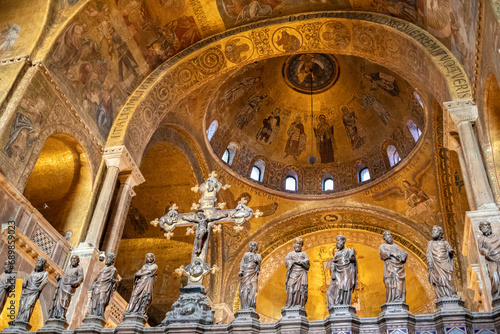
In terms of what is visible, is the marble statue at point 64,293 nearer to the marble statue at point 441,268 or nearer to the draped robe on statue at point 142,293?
the draped robe on statue at point 142,293

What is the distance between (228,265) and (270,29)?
8545 millimetres

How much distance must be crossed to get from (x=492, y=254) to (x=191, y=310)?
13.8 ft

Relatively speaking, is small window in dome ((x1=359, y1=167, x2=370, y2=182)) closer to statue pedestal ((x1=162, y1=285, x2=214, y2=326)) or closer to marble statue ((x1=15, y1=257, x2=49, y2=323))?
statue pedestal ((x1=162, y1=285, x2=214, y2=326))

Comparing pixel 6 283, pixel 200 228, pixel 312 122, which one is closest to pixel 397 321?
pixel 200 228

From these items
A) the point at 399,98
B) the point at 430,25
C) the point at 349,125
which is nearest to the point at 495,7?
the point at 430,25

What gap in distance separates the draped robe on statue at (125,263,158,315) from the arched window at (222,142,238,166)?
39.3 ft

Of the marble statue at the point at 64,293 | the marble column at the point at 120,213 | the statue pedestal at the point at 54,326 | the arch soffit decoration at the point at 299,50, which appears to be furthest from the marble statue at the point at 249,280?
the arch soffit decoration at the point at 299,50

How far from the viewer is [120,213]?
43.7ft

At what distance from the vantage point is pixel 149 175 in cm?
Result: 1820

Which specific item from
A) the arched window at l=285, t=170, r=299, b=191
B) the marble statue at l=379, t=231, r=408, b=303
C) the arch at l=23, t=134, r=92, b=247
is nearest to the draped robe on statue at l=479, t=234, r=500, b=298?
the marble statue at l=379, t=231, r=408, b=303

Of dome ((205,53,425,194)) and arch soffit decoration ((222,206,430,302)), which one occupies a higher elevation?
dome ((205,53,425,194))

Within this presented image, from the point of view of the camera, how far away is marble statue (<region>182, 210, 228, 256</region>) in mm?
8359

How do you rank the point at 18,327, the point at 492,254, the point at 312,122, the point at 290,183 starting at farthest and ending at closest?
the point at 312,122 → the point at 290,183 → the point at 18,327 → the point at 492,254

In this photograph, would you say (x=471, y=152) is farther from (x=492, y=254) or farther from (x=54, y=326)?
(x=54, y=326)
